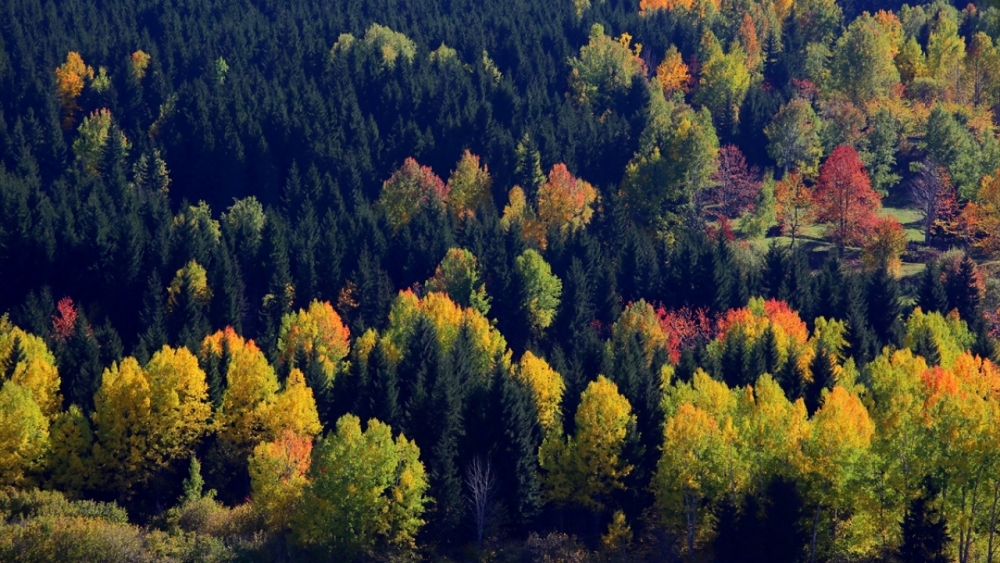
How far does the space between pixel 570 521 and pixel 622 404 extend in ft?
25.5

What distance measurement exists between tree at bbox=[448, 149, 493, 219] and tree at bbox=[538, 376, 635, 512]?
3002 inches

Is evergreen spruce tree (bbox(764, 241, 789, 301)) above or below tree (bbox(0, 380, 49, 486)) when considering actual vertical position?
above

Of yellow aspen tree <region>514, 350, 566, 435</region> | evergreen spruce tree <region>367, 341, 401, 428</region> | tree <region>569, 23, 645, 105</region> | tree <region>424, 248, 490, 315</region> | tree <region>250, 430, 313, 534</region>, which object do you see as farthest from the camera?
tree <region>569, 23, 645, 105</region>

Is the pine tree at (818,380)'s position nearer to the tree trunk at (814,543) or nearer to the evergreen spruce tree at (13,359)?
the tree trunk at (814,543)

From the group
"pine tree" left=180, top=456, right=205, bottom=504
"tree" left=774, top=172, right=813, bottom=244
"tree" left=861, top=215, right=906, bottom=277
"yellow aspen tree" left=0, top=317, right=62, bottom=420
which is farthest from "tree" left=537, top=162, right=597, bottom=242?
"pine tree" left=180, top=456, right=205, bottom=504

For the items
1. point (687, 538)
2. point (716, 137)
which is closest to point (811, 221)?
point (716, 137)

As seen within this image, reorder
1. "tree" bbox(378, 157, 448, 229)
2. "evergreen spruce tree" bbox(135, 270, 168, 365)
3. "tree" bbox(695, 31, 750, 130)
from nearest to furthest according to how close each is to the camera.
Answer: "evergreen spruce tree" bbox(135, 270, 168, 365) < "tree" bbox(378, 157, 448, 229) < "tree" bbox(695, 31, 750, 130)

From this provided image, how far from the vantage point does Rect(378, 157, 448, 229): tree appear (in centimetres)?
15200

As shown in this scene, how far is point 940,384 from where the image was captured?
276 feet

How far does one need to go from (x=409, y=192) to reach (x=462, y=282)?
3088cm

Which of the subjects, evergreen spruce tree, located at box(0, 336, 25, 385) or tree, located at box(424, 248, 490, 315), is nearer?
evergreen spruce tree, located at box(0, 336, 25, 385)

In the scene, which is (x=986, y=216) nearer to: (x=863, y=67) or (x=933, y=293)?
(x=933, y=293)

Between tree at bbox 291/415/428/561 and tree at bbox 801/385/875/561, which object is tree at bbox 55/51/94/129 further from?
tree at bbox 801/385/875/561

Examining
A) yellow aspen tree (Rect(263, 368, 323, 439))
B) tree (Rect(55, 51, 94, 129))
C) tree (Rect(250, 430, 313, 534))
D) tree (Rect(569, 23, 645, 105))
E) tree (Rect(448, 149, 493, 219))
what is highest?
tree (Rect(569, 23, 645, 105))
